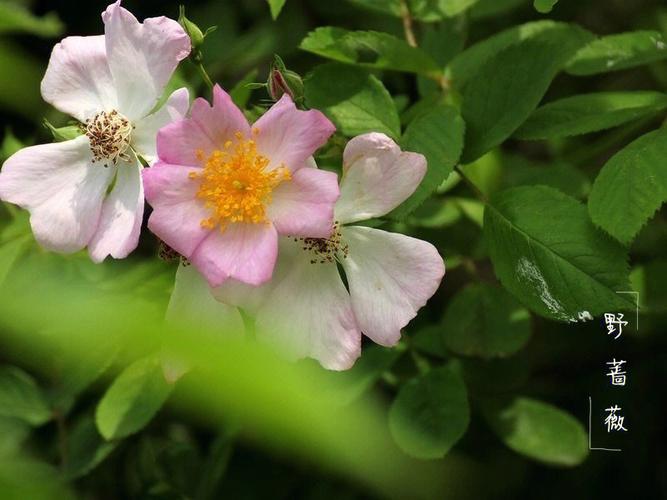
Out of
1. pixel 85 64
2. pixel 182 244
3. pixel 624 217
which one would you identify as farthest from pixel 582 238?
pixel 85 64

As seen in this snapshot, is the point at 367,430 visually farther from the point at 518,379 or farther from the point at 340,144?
the point at 518,379

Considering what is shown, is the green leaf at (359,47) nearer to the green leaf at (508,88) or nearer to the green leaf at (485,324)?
the green leaf at (508,88)

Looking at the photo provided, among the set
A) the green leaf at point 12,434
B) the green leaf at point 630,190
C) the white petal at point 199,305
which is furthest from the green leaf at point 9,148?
the green leaf at point 630,190

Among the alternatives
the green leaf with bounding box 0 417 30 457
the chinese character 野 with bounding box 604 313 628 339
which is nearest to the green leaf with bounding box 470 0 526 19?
the chinese character 野 with bounding box 604 313 628 339

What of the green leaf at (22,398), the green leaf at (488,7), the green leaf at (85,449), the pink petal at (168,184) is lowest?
the green leaf at (85,449)

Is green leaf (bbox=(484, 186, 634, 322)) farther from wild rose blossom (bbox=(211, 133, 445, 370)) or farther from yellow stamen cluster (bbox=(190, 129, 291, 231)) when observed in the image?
yellow stamen cluster (bbox=(190, 129, 291, 231))

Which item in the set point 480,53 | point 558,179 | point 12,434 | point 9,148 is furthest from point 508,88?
point 12,434
